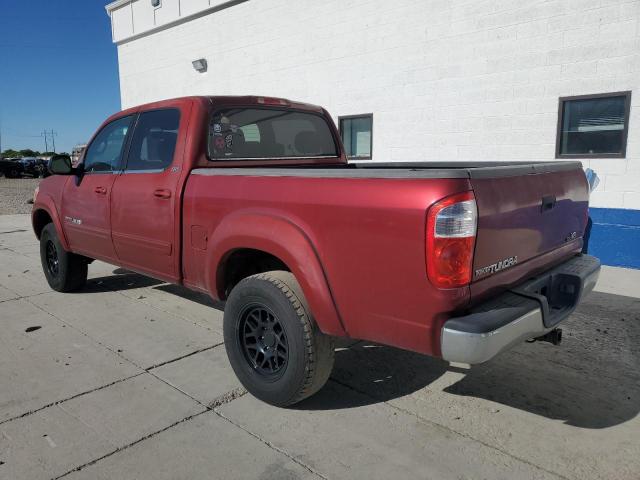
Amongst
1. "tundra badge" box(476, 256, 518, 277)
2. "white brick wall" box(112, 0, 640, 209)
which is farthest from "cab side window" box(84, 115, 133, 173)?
"white brick wall" box(112, 0, 640, 209)

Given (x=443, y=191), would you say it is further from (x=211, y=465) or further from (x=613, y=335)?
(x=613, y=335)

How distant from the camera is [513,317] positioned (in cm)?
229

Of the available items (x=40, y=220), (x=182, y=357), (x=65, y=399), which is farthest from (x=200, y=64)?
(x=65, y=399)

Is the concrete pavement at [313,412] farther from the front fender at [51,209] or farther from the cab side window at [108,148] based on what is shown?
the cab side window at [108,148]

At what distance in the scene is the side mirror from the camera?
4617mm

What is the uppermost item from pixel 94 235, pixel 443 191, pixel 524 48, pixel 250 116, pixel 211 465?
pixel 524 48

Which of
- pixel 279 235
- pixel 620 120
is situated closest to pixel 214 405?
pixel 279 235

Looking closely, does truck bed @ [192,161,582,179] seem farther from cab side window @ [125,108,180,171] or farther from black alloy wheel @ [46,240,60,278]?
black alloy wheel @ [46,240,60,278]

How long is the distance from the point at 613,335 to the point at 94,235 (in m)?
4.58

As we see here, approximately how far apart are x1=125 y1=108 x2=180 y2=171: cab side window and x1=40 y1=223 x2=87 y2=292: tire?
1751 millimetres

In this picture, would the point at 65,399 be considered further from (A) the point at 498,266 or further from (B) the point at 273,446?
(A) the point at 498,266

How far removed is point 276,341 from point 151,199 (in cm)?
155

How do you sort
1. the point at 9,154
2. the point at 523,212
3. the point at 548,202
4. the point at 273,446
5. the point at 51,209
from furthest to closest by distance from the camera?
the point at 9,154, the point at 51,209, the point at 548,202, the point at 273,446, the point at 523,212

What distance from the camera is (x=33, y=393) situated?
3.21m
